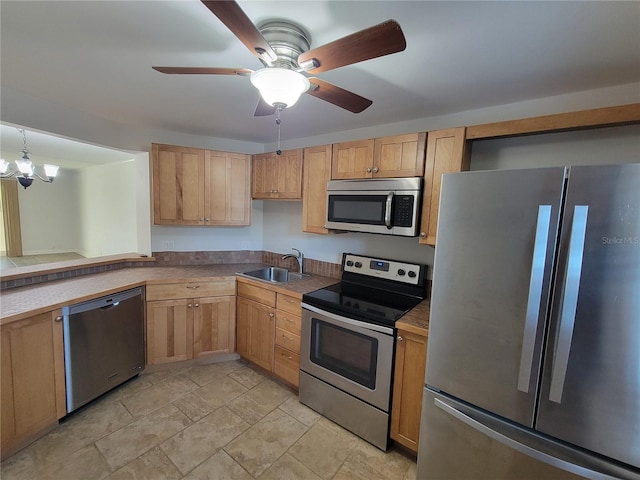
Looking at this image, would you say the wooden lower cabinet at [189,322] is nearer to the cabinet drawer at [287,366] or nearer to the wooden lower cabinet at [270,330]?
the wooden lower cabinet at [270,330]

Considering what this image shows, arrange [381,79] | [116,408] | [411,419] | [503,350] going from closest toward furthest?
[503,350]
[381,79]
[411,419]
[116,408]

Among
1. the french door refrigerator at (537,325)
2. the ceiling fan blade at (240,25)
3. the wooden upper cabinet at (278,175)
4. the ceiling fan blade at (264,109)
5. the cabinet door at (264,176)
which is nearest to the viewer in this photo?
the ceiling fan blade at (240,25)

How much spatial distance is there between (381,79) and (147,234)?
110 inches

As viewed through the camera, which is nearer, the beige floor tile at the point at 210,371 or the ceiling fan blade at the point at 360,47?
the ceiling fan blade at the point at 360,47

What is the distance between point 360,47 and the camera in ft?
3.09

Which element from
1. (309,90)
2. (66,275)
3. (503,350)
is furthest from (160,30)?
(66,275)

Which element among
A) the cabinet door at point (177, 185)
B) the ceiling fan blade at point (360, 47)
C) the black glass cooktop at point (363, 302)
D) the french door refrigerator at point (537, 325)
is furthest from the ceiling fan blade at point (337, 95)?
the cabinet door at point (177, 185)

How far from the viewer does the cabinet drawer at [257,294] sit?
2.46 meters

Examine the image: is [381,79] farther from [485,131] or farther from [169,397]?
[169,397]

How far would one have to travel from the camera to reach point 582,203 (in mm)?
1054

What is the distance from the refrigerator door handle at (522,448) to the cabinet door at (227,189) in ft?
8.20

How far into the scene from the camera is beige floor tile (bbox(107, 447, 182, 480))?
1596 mm

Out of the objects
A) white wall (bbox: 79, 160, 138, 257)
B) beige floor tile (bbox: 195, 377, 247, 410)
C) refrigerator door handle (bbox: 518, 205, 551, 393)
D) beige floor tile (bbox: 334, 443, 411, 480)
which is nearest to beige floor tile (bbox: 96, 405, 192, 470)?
beige floor tile (bbox: 195, 377, 247, 410)

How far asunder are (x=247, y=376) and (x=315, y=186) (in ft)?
6.28
